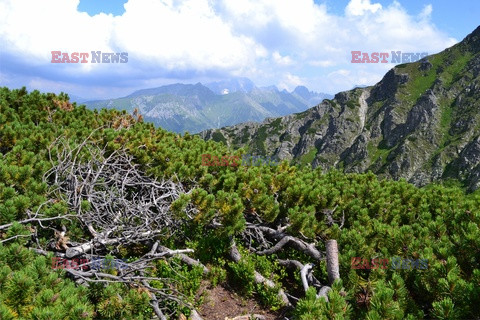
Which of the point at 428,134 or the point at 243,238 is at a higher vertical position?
the point at 428,134

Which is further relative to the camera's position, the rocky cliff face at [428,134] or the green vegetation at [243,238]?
the rocky cliff face at [428,134]

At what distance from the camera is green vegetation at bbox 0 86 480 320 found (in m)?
4.10

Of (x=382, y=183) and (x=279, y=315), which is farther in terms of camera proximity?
(x=382, y=183)

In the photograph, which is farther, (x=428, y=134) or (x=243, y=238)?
(x=428, y=134)

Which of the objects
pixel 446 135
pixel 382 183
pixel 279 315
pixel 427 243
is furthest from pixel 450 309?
pixel 446 135

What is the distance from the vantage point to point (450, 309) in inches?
152

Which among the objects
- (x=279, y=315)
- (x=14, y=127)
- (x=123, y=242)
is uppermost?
(x=14, y=127)

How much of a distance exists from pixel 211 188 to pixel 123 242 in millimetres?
3076

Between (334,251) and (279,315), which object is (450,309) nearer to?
(334,251)

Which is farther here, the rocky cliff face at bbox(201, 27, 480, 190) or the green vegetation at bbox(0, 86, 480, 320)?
the rocky cliff face at bbox(201, 27, 480, 190)

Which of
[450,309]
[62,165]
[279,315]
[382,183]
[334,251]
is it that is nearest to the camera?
[450,309]

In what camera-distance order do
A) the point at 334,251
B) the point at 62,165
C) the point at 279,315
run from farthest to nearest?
the point at 62,165, the point at 279,315, the point at 334,251

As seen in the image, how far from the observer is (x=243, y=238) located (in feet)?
29.2

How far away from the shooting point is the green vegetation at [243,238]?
4098 millimetres
